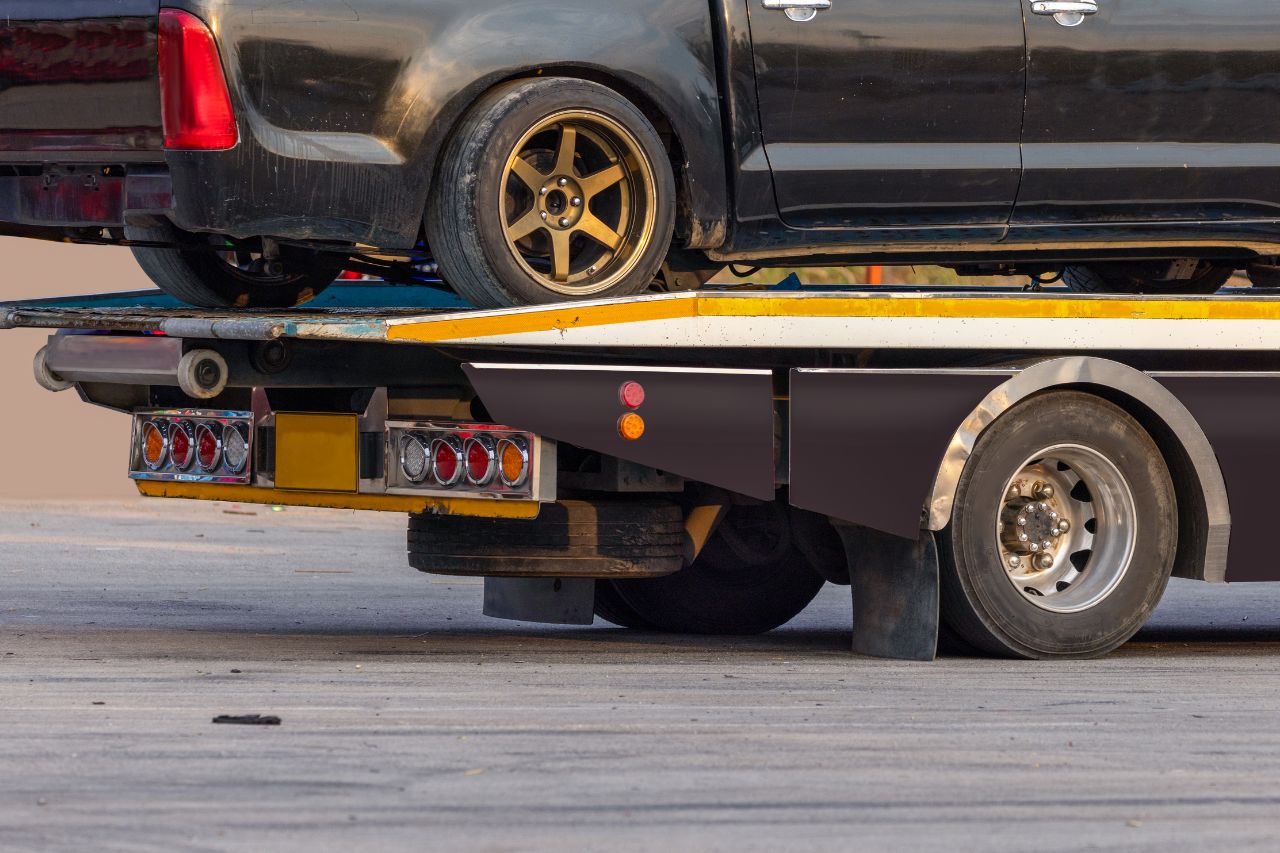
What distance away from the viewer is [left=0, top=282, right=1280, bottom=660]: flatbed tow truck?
729 centimetres

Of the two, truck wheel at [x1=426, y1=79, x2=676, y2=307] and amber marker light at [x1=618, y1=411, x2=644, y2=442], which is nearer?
truck wheel at [x1=426, y1=79, x2=676, y2=307]

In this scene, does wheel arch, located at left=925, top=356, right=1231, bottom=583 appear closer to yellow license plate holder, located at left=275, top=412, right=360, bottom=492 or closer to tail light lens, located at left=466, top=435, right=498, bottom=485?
tail light lens, located at left=466, top=435, right=498, bottom=485

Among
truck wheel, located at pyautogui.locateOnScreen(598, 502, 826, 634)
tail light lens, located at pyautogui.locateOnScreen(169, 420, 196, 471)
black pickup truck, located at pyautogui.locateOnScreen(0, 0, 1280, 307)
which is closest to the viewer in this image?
black pickup truck, located at pyautogui.locateOnScreen(0, 0, 1280, 307)

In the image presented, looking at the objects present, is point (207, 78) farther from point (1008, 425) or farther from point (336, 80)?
point (1008, 425)

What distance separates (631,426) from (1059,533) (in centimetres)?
170

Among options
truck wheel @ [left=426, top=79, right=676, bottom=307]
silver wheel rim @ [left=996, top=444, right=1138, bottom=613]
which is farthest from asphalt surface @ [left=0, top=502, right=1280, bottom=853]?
truck wheel @ [left=426, top=79, right=676, bottom=307]

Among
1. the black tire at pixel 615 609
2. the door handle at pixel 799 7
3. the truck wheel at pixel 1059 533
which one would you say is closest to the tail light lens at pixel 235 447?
the black tire at pixel 615 609

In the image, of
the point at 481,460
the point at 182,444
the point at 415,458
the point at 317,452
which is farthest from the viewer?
the point at 182,444

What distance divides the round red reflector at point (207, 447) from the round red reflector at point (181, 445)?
46 millimetres

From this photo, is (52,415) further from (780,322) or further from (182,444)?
(780,322)

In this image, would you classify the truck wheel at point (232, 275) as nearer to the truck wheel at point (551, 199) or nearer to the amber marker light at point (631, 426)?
the truck wheel at point (551, 199)

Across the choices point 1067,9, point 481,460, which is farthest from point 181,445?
point 1067,9

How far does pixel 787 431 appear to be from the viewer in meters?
7.61

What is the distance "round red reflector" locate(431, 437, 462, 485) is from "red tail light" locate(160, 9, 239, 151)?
1.18 m
